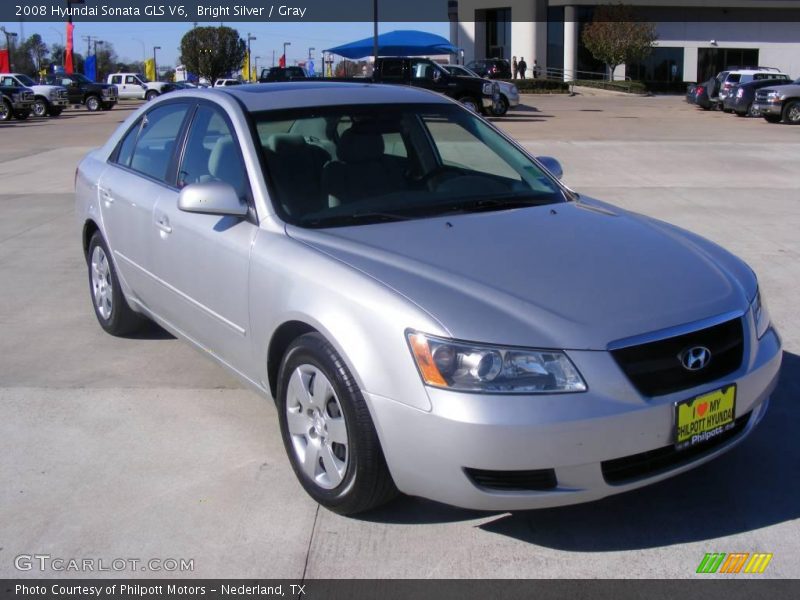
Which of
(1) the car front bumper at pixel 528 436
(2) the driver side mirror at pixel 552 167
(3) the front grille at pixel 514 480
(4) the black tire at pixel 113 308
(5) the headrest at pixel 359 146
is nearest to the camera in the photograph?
(1) the car front bumper at pixel 528 436

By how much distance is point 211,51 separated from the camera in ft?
208

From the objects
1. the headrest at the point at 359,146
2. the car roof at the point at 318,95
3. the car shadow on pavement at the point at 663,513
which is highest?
the car roof at the point at 318,95

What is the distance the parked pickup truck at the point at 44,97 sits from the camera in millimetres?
34094

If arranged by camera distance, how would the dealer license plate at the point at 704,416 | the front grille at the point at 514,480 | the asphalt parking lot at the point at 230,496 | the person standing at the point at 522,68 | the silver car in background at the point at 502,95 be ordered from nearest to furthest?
the front grille at the point at 514,480 < the dealer license plate at the point at 704,416 < the asphalt parking lot at the point at 230,496 < the silver car in background at the point at 502,95 < the person standing at the point at 522,68

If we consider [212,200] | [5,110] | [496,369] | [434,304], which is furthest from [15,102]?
[496,369]

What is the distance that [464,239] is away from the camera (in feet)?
12.1

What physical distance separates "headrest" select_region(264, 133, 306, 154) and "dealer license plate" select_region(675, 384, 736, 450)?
7.18 feet

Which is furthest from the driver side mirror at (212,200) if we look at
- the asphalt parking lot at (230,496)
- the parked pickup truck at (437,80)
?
the parked pickup truck at (437,80)

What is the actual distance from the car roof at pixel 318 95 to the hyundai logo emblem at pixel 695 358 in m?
2.23

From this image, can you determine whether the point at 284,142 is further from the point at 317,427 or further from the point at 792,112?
the point at 792,112

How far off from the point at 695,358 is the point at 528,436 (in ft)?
2.40

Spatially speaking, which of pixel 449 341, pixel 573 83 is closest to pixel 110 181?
pixel 449 341

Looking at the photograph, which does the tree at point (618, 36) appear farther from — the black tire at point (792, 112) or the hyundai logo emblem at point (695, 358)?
the hyundai logo emblem at point (695, 358)

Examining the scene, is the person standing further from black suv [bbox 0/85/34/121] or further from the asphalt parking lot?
the asphalt parking lot
